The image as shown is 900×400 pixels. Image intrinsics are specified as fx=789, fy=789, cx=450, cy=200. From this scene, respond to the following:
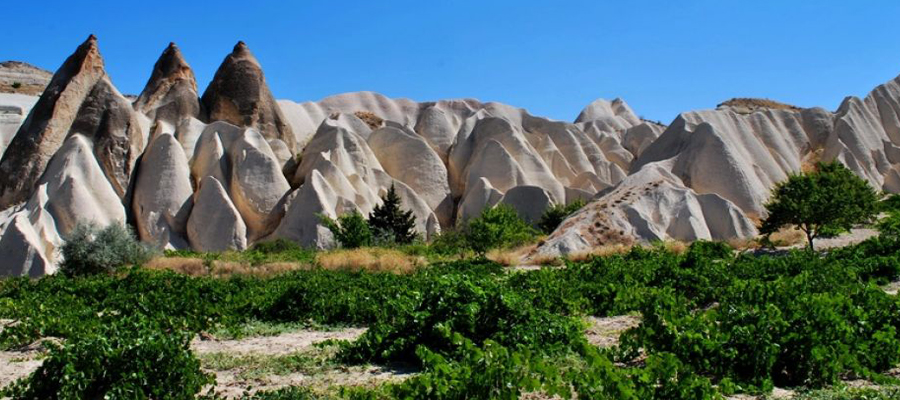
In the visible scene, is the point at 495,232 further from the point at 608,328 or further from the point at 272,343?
the point at 272,343

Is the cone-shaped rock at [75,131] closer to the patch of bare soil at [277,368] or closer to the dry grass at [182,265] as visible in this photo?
the dry grass at [182,265]

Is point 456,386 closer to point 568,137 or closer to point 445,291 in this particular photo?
point 445,291

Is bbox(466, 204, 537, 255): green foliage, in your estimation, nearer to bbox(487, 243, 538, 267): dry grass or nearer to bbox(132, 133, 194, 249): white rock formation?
bbox(487, 243, 538, 267): dry grass

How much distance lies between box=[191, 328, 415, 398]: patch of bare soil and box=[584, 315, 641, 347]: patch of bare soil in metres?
2.55

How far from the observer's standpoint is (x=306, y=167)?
36.1 metres

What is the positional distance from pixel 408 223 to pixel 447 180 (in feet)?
33.5

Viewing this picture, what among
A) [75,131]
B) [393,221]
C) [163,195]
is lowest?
[393,221]

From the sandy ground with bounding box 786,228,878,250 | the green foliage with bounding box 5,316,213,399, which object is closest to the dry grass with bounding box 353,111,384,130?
the sandy ground with bounding box 786,228,878,250

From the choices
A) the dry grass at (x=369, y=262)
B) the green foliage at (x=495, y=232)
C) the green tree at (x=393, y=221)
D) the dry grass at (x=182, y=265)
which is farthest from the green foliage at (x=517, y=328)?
the green tree at (x=393, y=221)

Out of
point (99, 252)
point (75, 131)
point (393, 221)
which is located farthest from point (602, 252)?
point (75, 131)

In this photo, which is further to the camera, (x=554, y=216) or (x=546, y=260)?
(x=554, y=216)

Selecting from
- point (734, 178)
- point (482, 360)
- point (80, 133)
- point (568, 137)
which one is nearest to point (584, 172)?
point (568, 137)

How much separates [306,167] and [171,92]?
7.91 m

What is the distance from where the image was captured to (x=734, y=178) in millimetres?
32406
